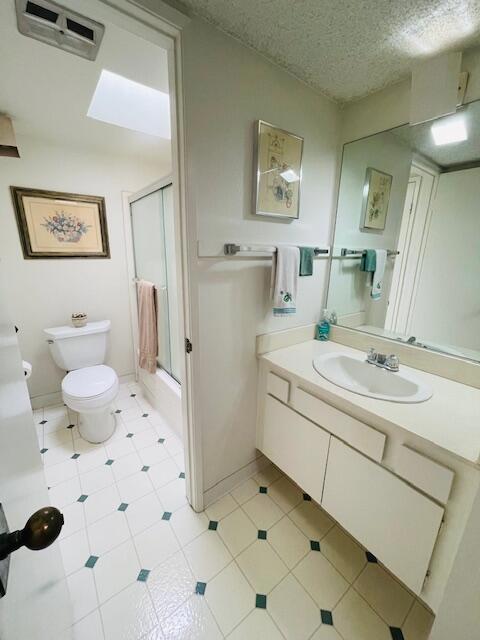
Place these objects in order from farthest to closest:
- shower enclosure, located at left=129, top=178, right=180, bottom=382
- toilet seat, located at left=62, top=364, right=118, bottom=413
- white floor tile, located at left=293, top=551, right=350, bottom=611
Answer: shower enclosure, located at left=129, top=178, right=180, bottom=382, toilet seat, located at left=62, top=364, right=118, bottom=413, white floor tile, located at left=293, top=551, right=350, bottom=611

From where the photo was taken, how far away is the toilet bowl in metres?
1.76

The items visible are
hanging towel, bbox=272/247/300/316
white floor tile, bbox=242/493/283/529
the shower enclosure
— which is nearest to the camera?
hanging towel, bbox=272/247/300/316

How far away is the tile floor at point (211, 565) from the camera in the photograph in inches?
40.1

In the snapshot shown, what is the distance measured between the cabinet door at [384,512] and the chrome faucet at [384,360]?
0.47 m

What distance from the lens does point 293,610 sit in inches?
41.8

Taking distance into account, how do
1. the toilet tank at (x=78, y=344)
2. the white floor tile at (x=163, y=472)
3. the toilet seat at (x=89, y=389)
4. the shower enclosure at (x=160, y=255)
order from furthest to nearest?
the toilet tank at (x=78, y=344) < the shower enclosure at (x=160, y=255) < the toilet seat at (x=89, y=389) < the white floor tile at (x=163, y=472)

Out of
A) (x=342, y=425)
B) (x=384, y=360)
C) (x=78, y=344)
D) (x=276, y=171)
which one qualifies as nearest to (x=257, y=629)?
(x=342, y=425)

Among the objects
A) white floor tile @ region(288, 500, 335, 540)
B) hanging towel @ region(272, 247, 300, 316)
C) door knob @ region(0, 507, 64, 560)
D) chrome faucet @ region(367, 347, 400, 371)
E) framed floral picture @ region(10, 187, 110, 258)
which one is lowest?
white floor tile @ region(288, 500, 335, 540)

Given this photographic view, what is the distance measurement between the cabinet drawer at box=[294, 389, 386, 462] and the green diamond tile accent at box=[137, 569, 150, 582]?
3.21 feet

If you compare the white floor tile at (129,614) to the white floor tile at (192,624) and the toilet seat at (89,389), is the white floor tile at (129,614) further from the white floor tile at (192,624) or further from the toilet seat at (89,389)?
the toilet seat at (89,389)

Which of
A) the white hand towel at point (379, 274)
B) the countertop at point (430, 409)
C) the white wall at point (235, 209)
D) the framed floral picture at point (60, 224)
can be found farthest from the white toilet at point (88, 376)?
the white hand towel at point (379, 274)

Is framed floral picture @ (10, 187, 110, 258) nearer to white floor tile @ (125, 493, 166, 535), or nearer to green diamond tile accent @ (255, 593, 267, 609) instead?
white floor tile @ (125, 493, 166, 535)

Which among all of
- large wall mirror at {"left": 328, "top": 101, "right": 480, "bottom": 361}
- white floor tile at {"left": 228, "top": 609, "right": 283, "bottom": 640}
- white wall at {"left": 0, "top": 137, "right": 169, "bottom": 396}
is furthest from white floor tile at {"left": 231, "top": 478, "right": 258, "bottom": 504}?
white wall at {"left": 0, "top": 137, "right": 169, "bottom": 396}

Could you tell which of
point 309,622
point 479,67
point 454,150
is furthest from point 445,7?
point 309,622
